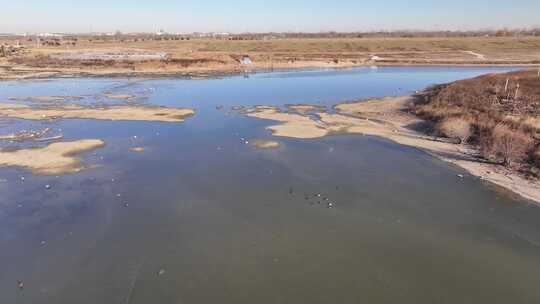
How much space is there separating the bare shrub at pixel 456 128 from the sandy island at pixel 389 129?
0.84 meters

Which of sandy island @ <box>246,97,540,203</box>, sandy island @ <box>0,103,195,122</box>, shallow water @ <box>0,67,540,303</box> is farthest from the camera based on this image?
sandy island @ <box>0,103,195,122</box>

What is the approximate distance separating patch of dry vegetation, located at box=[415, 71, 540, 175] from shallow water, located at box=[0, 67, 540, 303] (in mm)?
3492

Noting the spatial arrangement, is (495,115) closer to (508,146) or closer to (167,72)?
(508,146)

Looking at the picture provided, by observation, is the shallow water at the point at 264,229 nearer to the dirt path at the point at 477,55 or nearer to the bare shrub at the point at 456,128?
the bare shrub at the point at 456,128

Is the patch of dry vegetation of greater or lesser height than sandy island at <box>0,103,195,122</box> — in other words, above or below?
above

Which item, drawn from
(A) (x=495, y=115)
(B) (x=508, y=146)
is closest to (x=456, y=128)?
(A) (x=495, y=115)

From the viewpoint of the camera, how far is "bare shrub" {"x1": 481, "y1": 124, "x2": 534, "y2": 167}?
21.0m

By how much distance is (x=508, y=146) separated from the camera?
20953mm

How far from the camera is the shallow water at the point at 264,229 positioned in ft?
39.1

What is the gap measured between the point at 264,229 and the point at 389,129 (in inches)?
652

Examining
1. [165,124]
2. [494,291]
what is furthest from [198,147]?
[494,291]

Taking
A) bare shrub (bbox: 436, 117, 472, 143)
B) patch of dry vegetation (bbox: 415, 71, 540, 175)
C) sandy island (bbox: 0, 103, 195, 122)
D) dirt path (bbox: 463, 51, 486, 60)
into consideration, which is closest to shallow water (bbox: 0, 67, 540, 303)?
patch of dry vegetation (bbox: 415, 71, 540, 175)

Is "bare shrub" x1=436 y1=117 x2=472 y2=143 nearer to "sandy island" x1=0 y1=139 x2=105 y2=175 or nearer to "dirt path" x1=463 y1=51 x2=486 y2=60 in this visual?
"sandy island" x1=0 y1=139 x2=105 y2=175

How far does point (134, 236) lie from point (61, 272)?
2.62m
